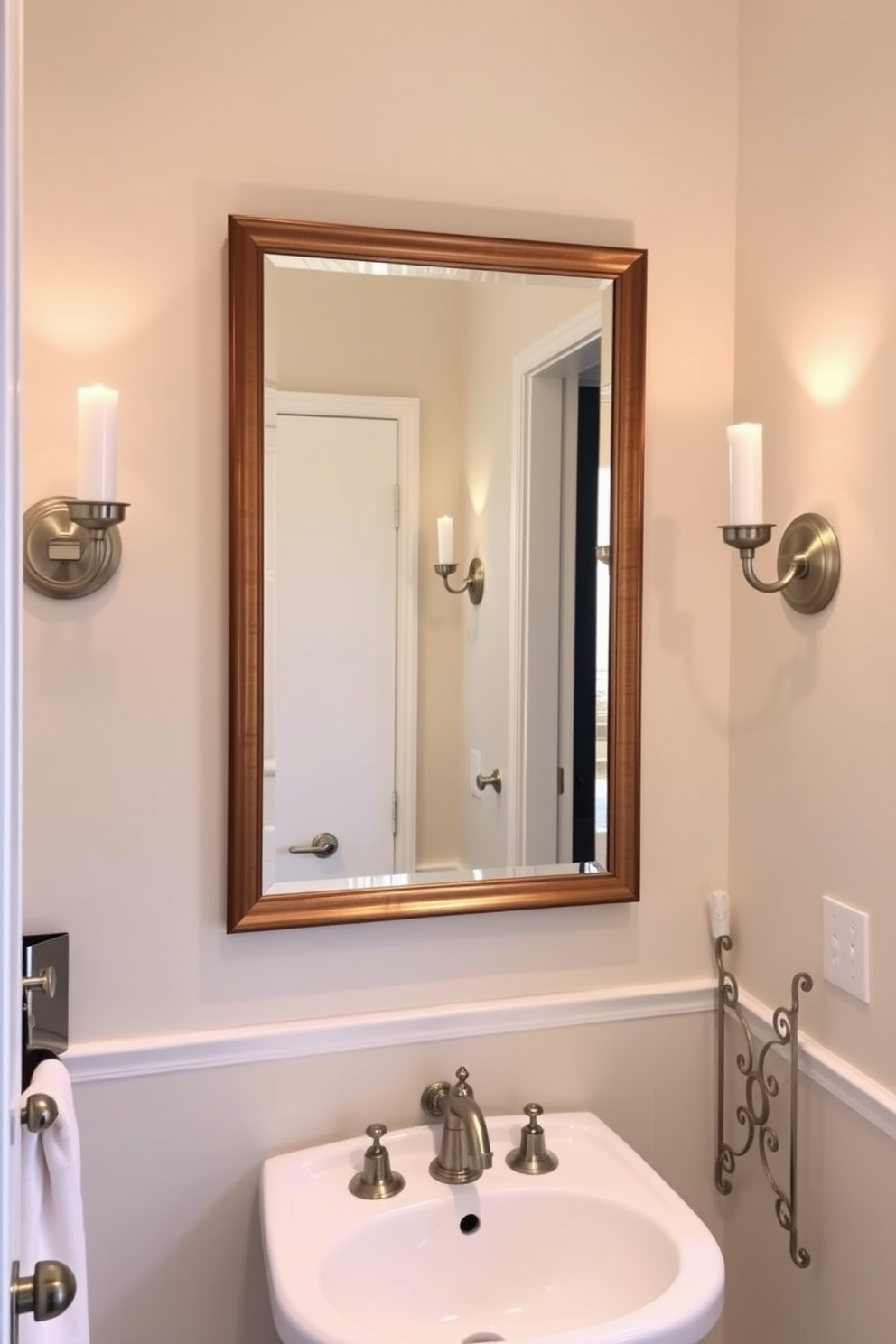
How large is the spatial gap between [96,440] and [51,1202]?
0.82m

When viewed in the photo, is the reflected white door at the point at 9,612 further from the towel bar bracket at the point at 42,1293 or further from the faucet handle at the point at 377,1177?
the faucet handle at the point at 377,1177

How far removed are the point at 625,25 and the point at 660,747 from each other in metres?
1.05

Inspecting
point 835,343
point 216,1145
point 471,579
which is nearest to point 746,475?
point 835,343

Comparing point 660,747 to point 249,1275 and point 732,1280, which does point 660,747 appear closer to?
point 732,1280

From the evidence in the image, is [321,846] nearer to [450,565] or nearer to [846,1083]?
[450,565]

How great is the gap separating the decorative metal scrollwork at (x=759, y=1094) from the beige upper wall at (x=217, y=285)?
0.57 ft

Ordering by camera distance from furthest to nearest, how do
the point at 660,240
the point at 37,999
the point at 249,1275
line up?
the point at 660,240 → the point at 249,1275 → the point at 37,999

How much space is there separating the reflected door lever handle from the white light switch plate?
0.66m

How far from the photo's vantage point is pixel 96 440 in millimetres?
1266

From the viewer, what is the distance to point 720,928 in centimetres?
163

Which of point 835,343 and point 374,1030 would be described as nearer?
point 835,343

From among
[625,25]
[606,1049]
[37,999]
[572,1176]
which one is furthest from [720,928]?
[625,25]

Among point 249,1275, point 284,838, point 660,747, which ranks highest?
point 660,747

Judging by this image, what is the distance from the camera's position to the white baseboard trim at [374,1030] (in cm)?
140
